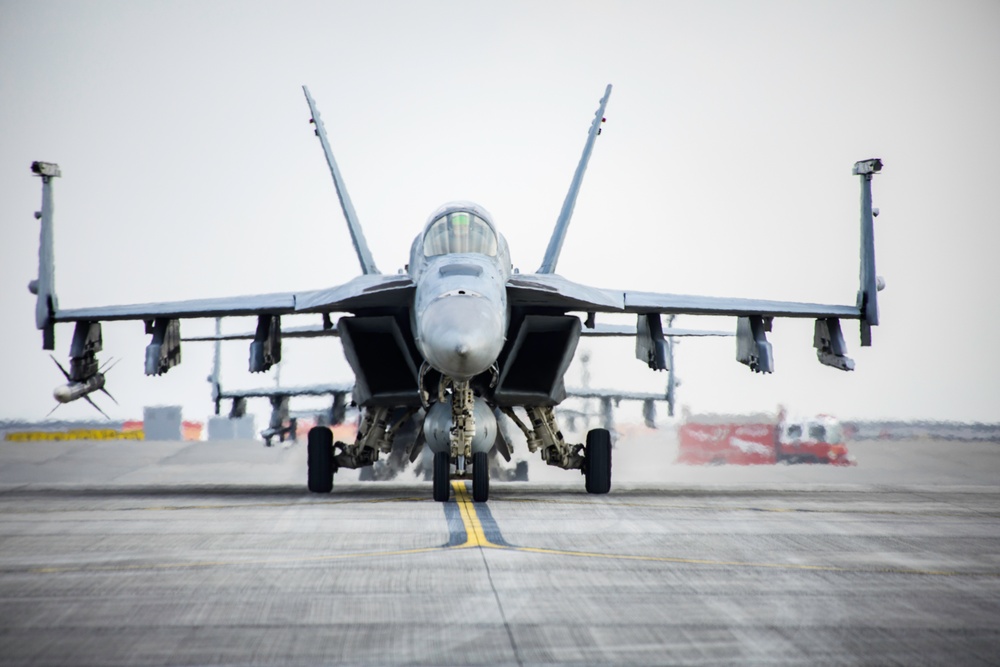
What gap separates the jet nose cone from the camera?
12.7 metres

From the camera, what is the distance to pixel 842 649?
19.6ft

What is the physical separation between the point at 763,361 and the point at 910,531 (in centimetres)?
675

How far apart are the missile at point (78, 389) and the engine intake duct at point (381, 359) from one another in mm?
4915

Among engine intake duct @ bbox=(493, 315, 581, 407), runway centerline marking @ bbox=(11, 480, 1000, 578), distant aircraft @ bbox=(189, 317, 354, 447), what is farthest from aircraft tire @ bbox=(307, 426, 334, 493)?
distant aircraft @ bbox=(189, 317, 354, 447)

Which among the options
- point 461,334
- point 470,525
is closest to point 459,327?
point 461,334

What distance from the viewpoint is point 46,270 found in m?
18.0

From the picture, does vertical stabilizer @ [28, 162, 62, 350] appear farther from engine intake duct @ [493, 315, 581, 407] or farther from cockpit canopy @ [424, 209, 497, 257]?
engine intake duct @ [493, 315, 581, 407]

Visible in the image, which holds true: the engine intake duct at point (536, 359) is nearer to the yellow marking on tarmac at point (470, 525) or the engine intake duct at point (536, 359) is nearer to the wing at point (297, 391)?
the yellow marking on tarmac at point (470, 525)

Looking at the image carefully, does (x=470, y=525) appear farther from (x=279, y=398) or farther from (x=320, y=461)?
(x=279, y=398)

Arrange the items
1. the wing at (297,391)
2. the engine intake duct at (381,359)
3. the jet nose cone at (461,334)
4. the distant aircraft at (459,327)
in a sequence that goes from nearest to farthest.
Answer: the jet nose cone at (461,334) → the distant aircraft at (459,327) → the engine intake duct at (381,359) → the wing at (297,391)

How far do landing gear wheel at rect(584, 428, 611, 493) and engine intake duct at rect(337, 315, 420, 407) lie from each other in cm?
287

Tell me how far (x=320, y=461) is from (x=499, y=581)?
10.4m

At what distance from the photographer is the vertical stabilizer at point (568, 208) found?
1911 centimetres

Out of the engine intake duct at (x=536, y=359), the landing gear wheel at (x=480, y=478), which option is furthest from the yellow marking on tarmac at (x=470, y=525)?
the engine intake duct at (x=536, y=359)
